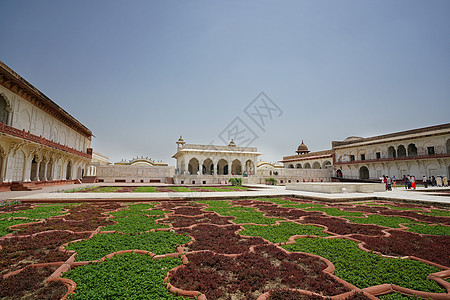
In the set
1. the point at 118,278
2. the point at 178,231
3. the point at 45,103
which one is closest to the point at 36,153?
the point at 45,103

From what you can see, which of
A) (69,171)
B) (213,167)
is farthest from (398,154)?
(69,171)

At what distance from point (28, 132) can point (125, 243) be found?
641 inches

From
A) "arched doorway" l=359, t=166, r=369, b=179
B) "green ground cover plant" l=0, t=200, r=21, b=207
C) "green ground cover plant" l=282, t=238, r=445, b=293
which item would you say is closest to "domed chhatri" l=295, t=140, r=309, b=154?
"arched doorway" l=359, t=166, r=369, b=179

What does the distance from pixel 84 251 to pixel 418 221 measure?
646 centimetres

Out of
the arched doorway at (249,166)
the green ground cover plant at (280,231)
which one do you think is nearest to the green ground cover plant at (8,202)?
the green ground cover plant at (280,231)

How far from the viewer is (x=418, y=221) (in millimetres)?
5180

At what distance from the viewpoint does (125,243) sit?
3.34 m

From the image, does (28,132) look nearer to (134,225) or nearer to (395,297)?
(134,225)

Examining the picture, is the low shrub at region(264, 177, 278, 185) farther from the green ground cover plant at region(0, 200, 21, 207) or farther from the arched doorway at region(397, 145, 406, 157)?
the green ground cover plant at region(0, 200, 21, 207)

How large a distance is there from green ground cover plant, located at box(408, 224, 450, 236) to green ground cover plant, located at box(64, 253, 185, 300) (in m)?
4.36

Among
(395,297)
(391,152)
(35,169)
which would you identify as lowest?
(395,297)

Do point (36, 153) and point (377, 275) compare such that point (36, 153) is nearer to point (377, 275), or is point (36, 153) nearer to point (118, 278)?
point (118, 278)

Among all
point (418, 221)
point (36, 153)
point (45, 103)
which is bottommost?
point (418, 221)

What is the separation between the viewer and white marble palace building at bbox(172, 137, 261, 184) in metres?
27.8
